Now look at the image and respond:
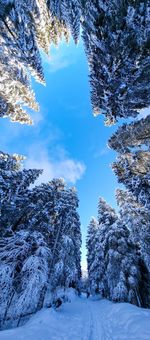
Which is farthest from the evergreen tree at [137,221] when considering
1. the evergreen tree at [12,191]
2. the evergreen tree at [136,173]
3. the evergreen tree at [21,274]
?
the evergreen tree at [21,274]

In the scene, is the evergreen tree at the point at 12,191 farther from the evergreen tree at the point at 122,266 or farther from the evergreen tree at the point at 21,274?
the evergreen tree at the point at 122,266

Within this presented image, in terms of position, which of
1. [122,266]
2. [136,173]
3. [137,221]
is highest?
[136,173]

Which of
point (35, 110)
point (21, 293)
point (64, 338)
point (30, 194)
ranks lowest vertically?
point (64, 338)

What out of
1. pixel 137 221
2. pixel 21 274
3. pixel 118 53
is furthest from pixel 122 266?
pixel 118 53

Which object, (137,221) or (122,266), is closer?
(137,221)

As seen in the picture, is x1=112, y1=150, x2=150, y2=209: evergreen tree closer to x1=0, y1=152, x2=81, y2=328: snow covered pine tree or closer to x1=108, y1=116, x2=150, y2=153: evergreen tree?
x1=108, y1=116, x2=150, y2=153: evergreen tree

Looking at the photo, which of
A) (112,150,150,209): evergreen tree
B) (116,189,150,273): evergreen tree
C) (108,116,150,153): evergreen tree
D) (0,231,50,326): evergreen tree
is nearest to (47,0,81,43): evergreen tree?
(108,116,150,153): evergreen tree

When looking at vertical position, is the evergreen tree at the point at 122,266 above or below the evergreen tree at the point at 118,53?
below

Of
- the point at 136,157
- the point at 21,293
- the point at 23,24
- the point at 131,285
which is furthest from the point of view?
the point at 131,285

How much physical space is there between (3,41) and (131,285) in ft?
69.4

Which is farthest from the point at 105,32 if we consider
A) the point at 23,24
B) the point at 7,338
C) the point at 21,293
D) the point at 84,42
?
the point at 7,338

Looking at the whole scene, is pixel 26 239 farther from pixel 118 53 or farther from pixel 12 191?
pixel 118 53

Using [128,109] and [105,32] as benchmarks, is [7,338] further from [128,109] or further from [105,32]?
[105,32]

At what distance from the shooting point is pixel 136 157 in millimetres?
11570
